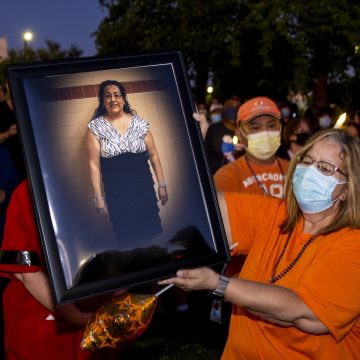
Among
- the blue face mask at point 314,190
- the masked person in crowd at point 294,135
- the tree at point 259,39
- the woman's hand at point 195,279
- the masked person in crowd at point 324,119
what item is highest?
the tree at point 259,39

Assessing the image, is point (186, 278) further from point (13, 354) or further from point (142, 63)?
point (13, 354)

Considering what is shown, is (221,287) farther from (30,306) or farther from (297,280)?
(30,306)

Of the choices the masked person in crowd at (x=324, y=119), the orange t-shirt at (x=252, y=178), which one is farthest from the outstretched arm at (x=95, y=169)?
the masked person in crowd at (x=324, y=119)

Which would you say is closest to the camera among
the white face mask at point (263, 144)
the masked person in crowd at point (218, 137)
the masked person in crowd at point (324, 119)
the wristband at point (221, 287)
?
the wristband at point (221, 287)

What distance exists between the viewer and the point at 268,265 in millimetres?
2627

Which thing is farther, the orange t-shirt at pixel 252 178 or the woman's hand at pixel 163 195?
the orange t-shirt at pixel 252 178

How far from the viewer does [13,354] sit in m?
2.91

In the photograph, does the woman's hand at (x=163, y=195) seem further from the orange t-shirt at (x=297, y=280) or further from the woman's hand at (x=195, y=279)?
the orange t-shirt at (x=297, y=280)

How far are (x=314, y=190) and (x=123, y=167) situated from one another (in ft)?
3.10

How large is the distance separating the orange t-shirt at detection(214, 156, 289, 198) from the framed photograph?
203cm

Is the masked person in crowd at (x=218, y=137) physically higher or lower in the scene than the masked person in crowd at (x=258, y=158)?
higher

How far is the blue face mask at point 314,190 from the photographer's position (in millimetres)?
2660

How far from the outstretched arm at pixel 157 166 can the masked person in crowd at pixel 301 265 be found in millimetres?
276

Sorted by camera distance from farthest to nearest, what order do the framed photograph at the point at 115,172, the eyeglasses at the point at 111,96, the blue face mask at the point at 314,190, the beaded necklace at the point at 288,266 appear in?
the blue face mask at the point at 314,190 → the beaded necklace at the point at 288,266 → the eyeglasses at the point at 111,96 → the framed photograph at the point at 115,172
